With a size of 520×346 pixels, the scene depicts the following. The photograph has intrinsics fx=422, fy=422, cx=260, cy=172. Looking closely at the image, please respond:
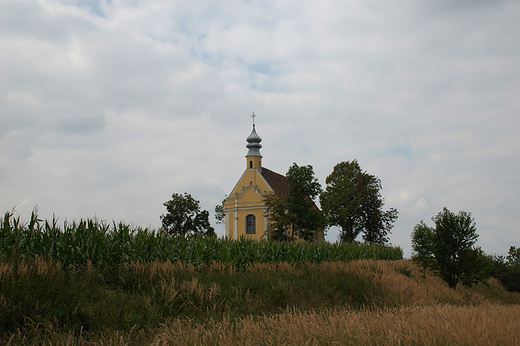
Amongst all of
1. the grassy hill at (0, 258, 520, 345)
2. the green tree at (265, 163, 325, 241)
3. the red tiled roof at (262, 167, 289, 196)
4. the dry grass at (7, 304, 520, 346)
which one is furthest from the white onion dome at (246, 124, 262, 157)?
the dry grass at (7, 304, 520, 346)

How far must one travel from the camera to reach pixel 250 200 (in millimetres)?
58969

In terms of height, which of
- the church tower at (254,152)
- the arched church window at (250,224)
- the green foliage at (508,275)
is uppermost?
the church tower at (254,152)

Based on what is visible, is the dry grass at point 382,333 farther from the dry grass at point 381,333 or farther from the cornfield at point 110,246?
the cornfield at point 110,246

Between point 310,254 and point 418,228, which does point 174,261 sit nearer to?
point 310,254

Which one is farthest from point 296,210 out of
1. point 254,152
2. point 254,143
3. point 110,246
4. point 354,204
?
point 110,246

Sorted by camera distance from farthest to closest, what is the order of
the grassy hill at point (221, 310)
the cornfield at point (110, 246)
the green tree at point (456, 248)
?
1. the green tree at point (456, 248)
2. the cornfield at point (110, 246)
3. the grassy hill at point (221, 310)

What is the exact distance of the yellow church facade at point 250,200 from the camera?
58.0m

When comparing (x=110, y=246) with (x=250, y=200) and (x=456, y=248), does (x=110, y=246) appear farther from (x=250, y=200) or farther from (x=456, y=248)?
(x=250, y=200)

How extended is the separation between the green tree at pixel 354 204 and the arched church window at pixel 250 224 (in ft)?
35.1

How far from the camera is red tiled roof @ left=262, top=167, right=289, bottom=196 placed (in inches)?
2431

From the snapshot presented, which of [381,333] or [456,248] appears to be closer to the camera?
[381,333]

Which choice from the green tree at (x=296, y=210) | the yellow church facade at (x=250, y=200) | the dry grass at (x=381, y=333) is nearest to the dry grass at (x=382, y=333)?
the dry grass at (x=381, y=333)

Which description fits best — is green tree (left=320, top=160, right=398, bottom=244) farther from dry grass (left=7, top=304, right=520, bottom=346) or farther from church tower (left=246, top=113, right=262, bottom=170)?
dry grass (left=7, top=304, right=520, bottom=346)

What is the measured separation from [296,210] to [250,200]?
14.3 metres
